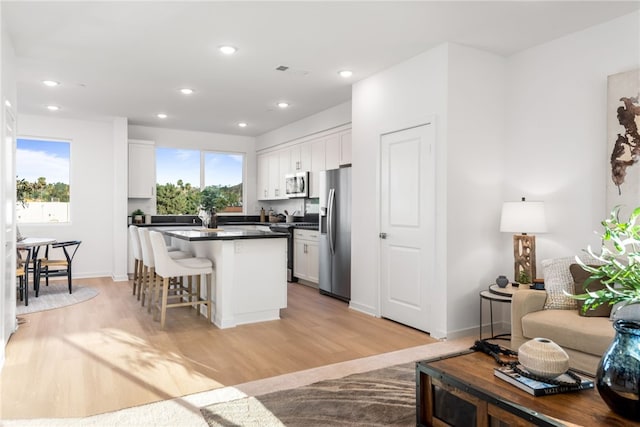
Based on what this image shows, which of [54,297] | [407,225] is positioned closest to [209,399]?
[407,225]

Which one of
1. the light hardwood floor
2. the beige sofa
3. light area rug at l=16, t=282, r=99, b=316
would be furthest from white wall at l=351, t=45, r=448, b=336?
light area rug at l=16, t=282, r=99, b=316

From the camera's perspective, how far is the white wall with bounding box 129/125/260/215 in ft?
25.5

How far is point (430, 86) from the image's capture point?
4.00 metres

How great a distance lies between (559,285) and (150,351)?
3.24m

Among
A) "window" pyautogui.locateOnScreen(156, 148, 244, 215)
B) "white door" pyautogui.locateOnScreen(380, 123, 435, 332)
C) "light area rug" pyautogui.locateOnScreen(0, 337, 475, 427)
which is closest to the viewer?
"light area rug" pyautogui.locateOnScreen(0, 337, 475, 427)

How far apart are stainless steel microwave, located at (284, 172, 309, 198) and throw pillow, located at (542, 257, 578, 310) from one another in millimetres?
4289

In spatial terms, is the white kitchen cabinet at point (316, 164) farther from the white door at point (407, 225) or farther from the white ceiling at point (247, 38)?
the white door at point (407, 225)

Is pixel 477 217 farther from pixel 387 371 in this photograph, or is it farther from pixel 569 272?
pixel 387 371

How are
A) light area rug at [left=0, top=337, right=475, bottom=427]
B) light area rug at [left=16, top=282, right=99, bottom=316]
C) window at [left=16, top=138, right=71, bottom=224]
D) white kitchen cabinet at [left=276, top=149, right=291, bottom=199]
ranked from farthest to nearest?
white kitchen cabinet at [left=276, top=149, right=291, bottom=199], window at [left=16, top=138, right=71, bottom=224], light area rug at [left=16, top=282, right=99, bottom=316], light area rug at [left=0, top=337, right=475, bottom=427]

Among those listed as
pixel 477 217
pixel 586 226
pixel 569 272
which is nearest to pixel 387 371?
pixel 569 272

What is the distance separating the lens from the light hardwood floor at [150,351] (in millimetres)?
2693

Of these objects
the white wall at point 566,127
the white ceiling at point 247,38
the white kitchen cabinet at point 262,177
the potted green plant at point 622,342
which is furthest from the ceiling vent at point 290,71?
the white kitchen cabinet at point 262,177

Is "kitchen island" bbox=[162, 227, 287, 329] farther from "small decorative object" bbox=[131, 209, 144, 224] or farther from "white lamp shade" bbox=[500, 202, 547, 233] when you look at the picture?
"small decorative object" bbox=[131, 209, 144, 224]

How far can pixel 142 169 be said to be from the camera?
24.3ft
